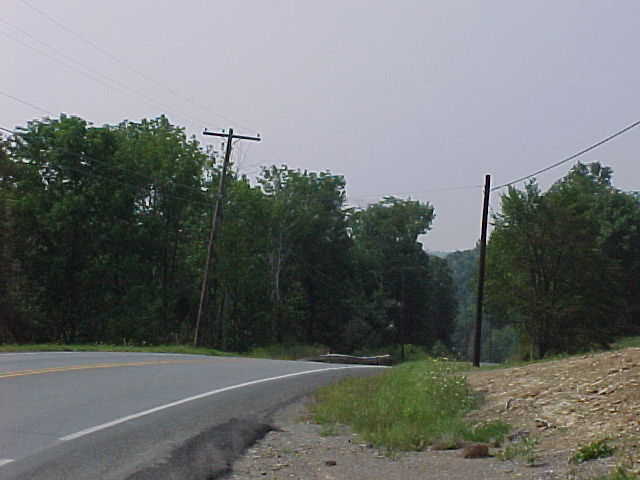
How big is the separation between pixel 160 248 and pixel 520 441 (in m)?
49.7

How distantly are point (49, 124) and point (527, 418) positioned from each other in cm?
4518

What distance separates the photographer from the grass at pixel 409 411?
9742 millimetres

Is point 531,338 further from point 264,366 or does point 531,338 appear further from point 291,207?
point 264,366

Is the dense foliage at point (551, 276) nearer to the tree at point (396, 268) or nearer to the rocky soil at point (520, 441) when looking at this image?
the tree at point (396, 268)

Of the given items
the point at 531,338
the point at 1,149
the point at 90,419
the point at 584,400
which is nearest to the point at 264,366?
the point at 90,419

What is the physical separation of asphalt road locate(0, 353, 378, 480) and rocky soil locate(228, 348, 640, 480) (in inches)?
24.7

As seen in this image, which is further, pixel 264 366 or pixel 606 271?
pixel 606 271

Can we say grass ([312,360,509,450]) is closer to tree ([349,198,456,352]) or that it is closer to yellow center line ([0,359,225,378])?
yellow center line ([0,359,225,378])

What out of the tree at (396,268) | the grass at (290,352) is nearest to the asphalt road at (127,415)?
the grass at (290,352)

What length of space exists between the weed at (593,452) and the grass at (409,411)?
1.74 meters

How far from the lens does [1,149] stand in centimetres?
4959

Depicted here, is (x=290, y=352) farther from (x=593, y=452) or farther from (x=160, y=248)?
(x=593, y=452)

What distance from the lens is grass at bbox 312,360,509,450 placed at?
9742mm

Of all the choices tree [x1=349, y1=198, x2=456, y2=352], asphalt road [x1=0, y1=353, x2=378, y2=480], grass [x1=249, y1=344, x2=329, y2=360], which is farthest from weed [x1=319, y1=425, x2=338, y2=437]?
tree [x1=349, y1=198, x2=456, y2=352]
